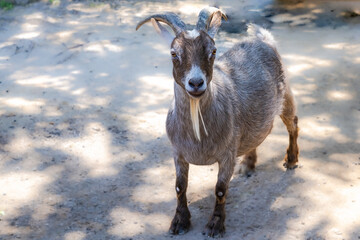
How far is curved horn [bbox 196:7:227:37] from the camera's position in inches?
155

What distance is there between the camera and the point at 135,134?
232 inches

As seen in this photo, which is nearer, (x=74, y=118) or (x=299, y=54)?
(x=74, y=118)

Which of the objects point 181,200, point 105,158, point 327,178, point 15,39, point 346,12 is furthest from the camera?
point 346,12

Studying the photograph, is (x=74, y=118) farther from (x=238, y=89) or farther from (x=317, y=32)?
(x=317, y=32)

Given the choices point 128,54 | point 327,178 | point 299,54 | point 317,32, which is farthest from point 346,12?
point 327,178

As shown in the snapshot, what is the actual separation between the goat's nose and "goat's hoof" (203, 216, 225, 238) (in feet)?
4.59

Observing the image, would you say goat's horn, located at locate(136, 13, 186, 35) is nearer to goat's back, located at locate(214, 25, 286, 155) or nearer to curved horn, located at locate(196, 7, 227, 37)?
curved horn, located at locate(196, 7, 227, 37)

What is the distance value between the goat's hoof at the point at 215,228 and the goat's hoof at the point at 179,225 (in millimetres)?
177

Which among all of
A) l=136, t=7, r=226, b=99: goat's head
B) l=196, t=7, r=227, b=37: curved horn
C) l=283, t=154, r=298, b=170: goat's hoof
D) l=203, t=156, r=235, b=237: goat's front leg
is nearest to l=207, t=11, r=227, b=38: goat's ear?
l=196, t=7, r=227, b=37: curved horn

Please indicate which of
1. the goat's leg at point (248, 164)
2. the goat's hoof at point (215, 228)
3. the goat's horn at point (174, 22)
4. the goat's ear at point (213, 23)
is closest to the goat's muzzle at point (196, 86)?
the goat's horn at point (174, 22)

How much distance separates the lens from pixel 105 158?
5.46 metres

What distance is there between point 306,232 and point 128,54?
4.57 m

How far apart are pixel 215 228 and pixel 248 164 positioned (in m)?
1.16

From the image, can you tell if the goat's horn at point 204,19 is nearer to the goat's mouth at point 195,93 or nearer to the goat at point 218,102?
the goat at point 218,102
